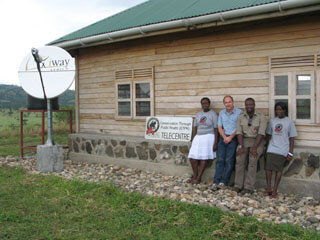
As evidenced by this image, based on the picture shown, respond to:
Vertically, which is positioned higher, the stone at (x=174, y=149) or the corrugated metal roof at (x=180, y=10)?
the corrugated metal roof at (x=180, y=10)

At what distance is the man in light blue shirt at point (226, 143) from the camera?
576 cm

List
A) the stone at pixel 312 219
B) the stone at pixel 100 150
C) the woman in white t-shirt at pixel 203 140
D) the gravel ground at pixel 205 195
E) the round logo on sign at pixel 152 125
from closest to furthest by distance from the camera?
1. the stone at pixel 312 219
2. the gravel ground at pixel 205 195
3. the woman in white t-shirt at pixel 203 140
4. the round logo on sign at pixel 152 125
5. the stone at pixel 100 150

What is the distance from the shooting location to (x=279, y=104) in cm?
527

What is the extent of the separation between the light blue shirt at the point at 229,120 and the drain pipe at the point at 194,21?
1635 mm

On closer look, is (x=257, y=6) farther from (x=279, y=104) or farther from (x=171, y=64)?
(x=171, y=64)

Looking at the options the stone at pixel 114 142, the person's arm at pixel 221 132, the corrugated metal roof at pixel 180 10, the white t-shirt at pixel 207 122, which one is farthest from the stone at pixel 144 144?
the corrugated metal roof at pixel 180 10

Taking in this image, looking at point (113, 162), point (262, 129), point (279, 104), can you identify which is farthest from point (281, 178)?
point (113, 162)

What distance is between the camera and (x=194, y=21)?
19.5ft

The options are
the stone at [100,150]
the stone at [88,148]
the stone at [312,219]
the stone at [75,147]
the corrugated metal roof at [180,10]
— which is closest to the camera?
the stone at [312,219]

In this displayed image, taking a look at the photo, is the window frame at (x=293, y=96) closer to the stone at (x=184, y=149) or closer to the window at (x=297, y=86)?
Answer: the window at (x=297, y=86)

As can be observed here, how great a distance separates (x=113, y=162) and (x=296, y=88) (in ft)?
14.8

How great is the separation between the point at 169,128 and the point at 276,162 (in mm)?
2541

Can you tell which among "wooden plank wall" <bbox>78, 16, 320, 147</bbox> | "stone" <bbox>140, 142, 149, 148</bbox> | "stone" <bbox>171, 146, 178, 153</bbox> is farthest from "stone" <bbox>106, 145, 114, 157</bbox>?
"stone" <bbox>171, 146, 178, 153</bbox>

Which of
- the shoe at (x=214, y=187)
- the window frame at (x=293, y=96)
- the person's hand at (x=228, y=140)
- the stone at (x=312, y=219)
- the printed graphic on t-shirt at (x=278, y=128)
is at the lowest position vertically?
the stone at (x=312, y=219)
